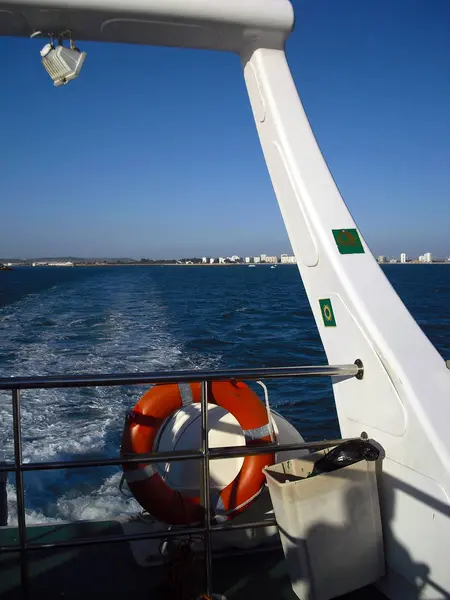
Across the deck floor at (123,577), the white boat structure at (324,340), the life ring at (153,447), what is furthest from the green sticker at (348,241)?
the deck floor at (123,577)

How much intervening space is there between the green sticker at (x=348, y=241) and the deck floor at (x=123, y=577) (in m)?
1.31

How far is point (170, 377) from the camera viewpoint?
180cm

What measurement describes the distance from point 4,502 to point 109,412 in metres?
4.39

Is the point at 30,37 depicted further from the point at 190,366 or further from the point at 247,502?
the point at 190,366

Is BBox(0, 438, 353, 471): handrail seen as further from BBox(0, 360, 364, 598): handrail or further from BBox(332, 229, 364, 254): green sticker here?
BBox(332, 229, 364, 254): green sticker

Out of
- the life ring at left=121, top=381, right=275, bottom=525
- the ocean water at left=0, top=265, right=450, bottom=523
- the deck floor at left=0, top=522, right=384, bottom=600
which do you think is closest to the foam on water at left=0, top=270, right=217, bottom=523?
the ocean water at left=0, top=265, right=450, bottom=523

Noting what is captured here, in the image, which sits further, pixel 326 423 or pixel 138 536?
pixel 326 423

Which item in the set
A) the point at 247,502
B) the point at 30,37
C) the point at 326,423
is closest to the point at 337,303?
the point at 247,502

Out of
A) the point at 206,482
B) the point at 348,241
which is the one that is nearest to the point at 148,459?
the point at 206,482

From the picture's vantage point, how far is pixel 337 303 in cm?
208

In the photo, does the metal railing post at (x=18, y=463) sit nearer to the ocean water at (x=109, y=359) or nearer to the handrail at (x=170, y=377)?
the handrail at (x=170, y=377)

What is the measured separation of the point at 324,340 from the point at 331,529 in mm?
767

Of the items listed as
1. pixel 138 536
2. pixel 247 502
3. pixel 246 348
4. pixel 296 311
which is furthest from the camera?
pixel 296 311

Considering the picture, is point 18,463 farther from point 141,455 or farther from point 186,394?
point 186,394
